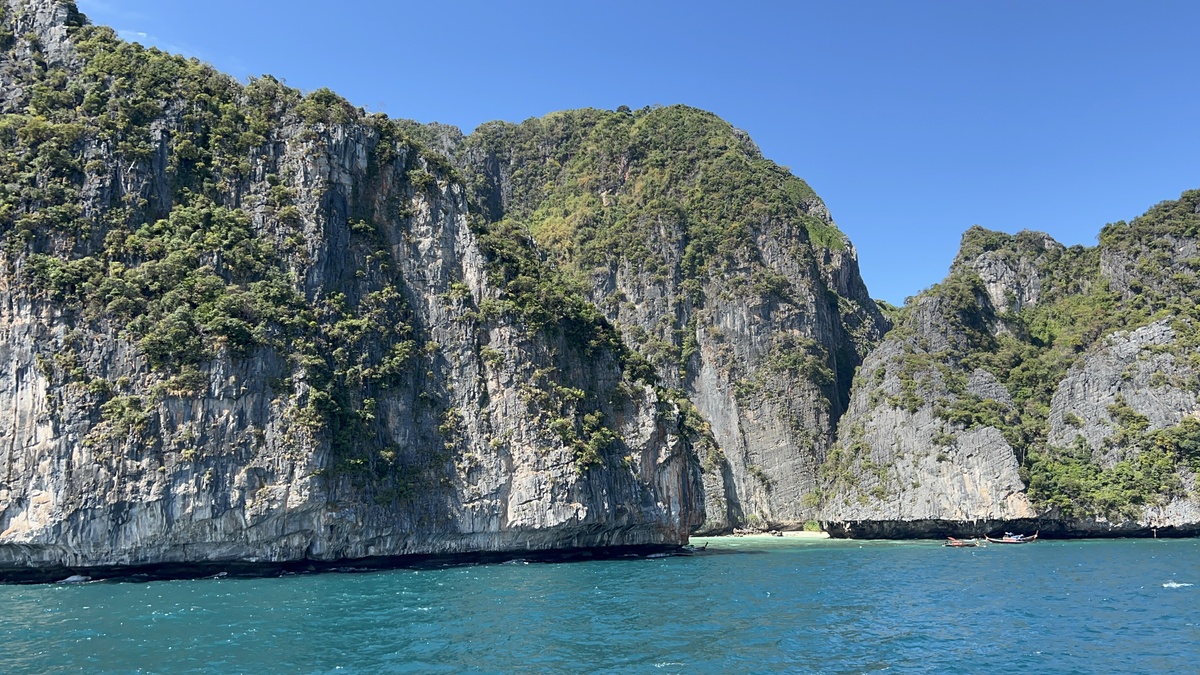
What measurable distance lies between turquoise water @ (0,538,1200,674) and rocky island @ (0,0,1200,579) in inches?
269

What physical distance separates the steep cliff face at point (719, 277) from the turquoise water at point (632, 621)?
54231 mm

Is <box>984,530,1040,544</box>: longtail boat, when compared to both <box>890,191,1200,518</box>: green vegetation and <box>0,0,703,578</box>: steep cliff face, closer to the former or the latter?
<box>890,191,1200,518</box>: green vegetation

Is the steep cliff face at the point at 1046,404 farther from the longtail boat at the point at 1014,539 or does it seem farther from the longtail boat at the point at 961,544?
the longtail boat at the point at 961,544

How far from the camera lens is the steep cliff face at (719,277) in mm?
109062

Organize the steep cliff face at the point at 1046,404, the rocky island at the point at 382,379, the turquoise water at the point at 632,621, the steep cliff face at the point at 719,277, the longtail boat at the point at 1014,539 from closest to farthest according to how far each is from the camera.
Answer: the turquoise water at the point at 632,621
the rocky island at the point at 382,379
the longtail boat at the point at 1014,539
the steep cliff face at the point at 1046,404
the steep cliff face at the point at 719,277

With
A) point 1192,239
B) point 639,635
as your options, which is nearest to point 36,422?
point 639,635

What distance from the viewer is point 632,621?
34250 mm

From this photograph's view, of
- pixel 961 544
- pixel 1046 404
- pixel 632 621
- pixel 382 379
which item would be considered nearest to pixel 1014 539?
pixel 961 544

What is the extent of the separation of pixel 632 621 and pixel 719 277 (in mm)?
87491

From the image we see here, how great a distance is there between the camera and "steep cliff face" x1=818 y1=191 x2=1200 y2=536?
8006cm

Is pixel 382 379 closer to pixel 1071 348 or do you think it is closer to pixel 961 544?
pixel 961 544

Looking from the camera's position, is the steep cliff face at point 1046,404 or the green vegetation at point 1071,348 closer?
the green vegetation at point 1071,348

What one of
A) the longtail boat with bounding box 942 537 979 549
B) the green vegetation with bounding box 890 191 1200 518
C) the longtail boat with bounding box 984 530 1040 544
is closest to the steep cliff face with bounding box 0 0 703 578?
the longtail boat with bounding box 942 537 979 549

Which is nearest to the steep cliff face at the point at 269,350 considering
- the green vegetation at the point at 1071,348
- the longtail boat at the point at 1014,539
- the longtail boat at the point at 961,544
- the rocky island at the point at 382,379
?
the rocky island at the point at 382,379
